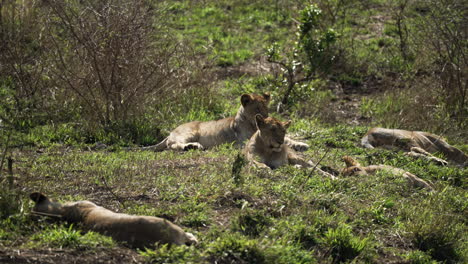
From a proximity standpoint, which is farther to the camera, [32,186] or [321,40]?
[321,40]

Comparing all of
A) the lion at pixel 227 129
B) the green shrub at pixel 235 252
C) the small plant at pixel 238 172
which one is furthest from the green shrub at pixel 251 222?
the lion at pixel 227 129

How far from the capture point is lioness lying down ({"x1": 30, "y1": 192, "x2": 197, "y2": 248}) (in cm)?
592

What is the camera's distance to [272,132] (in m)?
9.98

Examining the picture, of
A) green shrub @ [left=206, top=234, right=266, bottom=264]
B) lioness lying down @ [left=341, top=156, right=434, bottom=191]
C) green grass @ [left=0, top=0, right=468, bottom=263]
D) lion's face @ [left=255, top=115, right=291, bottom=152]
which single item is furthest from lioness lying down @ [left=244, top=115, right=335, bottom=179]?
green shrub @ [left=206, top=234, right=266, bottom=264]

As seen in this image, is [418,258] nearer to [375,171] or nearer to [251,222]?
[251,222]

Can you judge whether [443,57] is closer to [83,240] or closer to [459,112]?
[459,112]

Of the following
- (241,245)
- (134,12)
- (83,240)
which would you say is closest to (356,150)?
(134,12)

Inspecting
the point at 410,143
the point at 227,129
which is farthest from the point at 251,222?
the point at 410,143

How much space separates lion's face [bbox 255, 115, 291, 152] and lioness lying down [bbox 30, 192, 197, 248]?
3892 mm

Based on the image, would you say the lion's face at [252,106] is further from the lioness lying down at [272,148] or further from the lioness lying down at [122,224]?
the lioness lying down at [122,224]

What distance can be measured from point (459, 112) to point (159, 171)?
7.19 metres

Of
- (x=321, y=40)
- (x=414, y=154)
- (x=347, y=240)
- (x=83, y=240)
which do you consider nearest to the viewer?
(x=83, y=240)

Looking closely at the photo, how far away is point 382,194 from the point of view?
28.3ft

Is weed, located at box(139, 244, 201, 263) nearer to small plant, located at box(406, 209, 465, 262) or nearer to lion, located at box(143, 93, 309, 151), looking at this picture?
small plant, located at box(406, 209, 465, 262)
